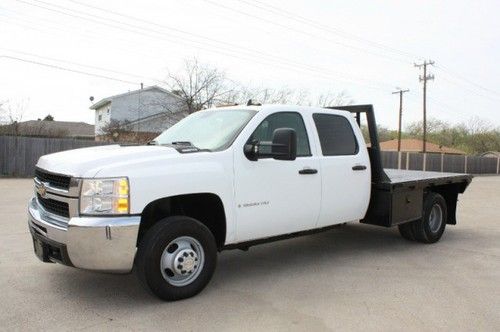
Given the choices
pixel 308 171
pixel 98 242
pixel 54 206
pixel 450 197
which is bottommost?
pixel 98 242

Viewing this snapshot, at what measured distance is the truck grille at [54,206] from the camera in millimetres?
4473

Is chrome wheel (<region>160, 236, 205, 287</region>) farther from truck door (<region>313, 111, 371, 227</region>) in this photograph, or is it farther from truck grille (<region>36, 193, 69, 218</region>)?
truck door (<region>313, 111, 371, 227</region>)

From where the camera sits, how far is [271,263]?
637cm

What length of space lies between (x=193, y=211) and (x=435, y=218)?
455 cm

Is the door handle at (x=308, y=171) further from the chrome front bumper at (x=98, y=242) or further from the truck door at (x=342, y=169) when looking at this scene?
the chrome front bumper at (x=98, y=242)

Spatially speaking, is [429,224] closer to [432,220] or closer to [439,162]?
[432,220]

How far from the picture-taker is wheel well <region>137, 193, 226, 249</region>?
4.83 meters

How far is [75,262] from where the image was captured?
430 centimetres

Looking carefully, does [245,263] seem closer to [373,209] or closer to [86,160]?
[373,209]

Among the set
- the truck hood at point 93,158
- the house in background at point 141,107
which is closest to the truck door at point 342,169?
the truck hood at point 93,158

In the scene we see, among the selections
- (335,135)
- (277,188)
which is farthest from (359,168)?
(277,188)

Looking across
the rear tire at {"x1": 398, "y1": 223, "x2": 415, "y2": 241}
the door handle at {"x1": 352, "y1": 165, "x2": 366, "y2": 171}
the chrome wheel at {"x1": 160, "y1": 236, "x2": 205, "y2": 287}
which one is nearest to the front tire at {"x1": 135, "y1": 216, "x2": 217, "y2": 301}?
the chrome wheel at {"x1": 160, "y1": 236, "x2": 205, "y2": 287}

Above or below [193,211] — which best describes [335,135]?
above

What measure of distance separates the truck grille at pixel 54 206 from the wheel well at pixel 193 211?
26.9 inches
